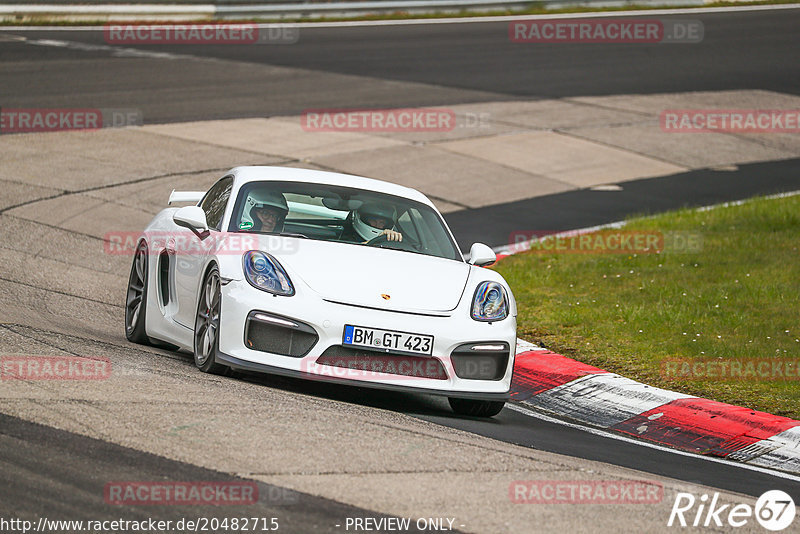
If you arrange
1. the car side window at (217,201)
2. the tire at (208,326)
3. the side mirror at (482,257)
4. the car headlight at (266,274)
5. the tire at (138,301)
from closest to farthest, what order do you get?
1. the car headlight at (266,274)
2. the tire at (208,326)
3. the side mirror at (482,257)
4. the car side window at (217,201)
5. the tire at (138,301)

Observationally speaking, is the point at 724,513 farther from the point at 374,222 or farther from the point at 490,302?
the point at 374,222

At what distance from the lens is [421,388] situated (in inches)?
278

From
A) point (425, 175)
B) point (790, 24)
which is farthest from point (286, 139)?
point (790, 24)

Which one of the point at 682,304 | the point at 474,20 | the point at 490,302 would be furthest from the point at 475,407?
the point at 474,20

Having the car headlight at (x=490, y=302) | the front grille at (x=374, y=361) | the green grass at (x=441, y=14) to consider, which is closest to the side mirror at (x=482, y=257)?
the car headlight at (x=490, y=302)

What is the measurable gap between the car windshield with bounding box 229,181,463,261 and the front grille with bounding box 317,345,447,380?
3.83 feet

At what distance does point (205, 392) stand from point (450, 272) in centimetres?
195

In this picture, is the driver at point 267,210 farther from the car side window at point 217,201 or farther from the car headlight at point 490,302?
the car headlight at point 490,302

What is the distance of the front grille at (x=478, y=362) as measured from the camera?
7191 millimetres

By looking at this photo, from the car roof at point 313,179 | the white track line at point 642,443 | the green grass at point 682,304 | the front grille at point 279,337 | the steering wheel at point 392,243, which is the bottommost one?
the white track line at point 642,443

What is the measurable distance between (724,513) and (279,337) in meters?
2.72

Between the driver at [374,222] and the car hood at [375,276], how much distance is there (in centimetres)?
36

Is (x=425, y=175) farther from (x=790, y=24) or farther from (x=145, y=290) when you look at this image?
(x=790, y=24)

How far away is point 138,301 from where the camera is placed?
8.99m
